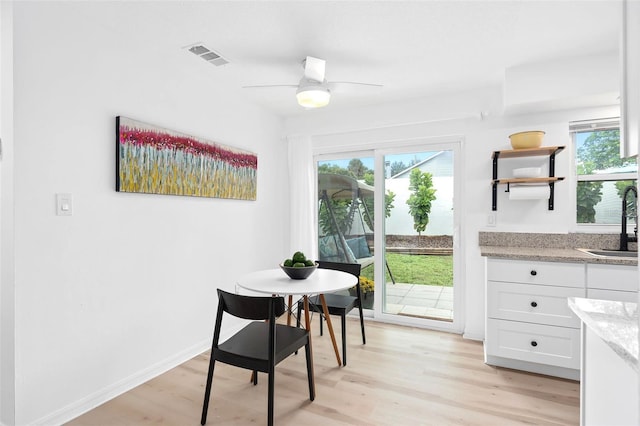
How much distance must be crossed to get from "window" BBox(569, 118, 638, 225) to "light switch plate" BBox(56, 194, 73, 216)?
3.72 metres

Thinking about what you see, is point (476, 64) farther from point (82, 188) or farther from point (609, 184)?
point (82, 188)

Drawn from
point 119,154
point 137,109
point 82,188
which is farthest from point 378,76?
point 82,188

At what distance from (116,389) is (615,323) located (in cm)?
259

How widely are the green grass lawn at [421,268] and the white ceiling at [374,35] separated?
1717mm

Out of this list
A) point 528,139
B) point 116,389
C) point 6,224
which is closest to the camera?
point 6,224

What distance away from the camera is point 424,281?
3.57 meters

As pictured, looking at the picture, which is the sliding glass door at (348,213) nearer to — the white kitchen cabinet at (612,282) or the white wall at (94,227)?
the white wall at (94,227)

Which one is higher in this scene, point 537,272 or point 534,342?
point 537,272

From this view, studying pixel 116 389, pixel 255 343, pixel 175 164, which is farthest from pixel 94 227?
pixel 255 343

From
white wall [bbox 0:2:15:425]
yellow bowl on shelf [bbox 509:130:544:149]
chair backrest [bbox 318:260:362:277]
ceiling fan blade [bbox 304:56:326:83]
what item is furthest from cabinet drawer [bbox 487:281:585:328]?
white wall [bbox 0:2:15:425]

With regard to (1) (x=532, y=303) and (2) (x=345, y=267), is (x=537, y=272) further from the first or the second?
(2) (x=345, y=267)

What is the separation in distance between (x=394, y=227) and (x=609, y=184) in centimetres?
185

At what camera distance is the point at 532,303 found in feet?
8.18

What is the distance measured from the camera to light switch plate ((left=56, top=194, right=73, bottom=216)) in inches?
74.6
